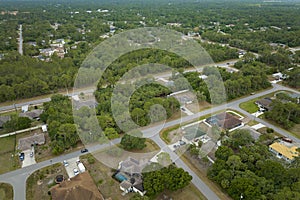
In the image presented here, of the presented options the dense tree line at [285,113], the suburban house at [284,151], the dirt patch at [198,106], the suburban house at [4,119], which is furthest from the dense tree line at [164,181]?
the suburban house at [4,119]

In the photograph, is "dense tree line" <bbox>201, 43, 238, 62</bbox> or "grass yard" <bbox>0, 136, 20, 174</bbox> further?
"dense tree line" <bbox>201, 43, 238, 62</bbox>

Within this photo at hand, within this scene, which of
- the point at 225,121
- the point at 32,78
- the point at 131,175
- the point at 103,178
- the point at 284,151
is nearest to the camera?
the point at 131,175

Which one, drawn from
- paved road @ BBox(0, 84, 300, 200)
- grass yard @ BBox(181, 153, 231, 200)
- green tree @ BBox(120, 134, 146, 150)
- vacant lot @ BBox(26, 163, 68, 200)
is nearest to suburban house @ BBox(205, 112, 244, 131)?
paved road @ BBox(0, 84, 300, 200)

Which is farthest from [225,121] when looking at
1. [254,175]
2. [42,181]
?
[42,181]

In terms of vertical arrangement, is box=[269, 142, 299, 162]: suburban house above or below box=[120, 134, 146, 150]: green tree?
below

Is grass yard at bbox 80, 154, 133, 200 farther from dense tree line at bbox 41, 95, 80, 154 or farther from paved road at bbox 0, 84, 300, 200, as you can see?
dense tree line at bbox 41, 95, 80, 154

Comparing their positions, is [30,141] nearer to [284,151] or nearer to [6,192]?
[6,192]

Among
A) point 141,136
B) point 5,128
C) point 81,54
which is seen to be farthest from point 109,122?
point 81,54
